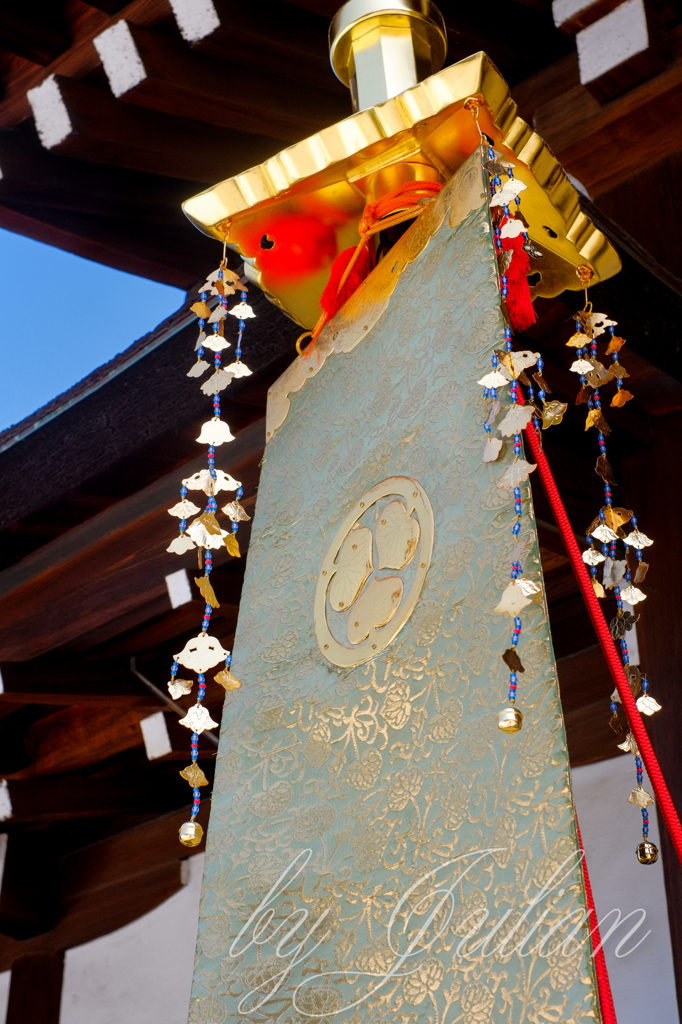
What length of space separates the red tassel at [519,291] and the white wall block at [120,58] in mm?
869

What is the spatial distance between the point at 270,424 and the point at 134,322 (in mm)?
3919

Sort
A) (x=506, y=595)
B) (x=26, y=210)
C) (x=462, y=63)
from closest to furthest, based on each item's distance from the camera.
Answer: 1. (x=506, y=595)
2. (x=462, y=63)
3. (x=26, y=210)

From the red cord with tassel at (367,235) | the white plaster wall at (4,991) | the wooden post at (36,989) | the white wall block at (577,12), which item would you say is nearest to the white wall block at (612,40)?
the white wall block at (577,12)

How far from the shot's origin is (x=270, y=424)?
1.49 metres

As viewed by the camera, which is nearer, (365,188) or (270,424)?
(365,188)

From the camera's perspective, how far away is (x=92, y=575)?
2.63 m

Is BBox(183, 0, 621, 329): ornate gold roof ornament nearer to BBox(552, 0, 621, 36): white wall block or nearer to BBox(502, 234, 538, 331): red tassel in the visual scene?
BBox(502, 234, 538, 331): red tassel

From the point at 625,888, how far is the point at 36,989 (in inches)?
88.3

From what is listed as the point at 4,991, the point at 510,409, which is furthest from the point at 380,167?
the point at 4,991

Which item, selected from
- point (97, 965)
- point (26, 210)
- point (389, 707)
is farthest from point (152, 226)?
point (97, 965)

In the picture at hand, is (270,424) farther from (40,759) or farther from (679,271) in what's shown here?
(40,759)

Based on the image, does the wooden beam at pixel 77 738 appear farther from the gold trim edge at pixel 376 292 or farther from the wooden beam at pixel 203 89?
the gold trim edge at pixel 376 292

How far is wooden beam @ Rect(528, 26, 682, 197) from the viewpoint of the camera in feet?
6.63

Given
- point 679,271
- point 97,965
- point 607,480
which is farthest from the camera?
point 97,965
